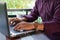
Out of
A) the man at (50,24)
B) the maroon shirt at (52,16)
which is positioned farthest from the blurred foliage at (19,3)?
the man at (50,24)

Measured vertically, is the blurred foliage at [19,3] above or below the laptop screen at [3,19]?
above

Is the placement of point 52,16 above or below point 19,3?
below

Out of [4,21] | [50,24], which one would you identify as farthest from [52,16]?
[4,21]

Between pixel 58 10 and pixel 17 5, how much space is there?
1.01 metres

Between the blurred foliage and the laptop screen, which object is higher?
the blurred foliage

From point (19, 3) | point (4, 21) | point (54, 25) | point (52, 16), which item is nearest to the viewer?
point (4, 21)

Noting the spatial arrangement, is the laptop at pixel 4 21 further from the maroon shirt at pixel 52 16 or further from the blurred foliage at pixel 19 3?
the blurred foliage at pixel 19 3

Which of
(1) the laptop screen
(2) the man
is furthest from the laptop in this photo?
(2) the man

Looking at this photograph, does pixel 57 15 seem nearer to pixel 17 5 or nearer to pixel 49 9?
pixel 49 9

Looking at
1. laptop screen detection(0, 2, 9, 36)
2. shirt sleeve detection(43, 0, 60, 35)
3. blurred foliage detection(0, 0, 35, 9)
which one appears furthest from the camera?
blurred foliage detection(0, 0, 35, 9)

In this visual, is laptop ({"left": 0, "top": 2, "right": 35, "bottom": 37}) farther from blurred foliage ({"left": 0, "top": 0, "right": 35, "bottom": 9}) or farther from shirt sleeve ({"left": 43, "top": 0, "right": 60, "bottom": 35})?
blurred foliage ({"left": 0, "top": 0, "right": 35, "bottom": 9})

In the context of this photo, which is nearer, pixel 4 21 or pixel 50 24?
pixel 4 21

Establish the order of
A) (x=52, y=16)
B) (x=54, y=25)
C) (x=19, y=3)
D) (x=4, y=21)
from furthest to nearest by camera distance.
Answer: (x=19, y=3) → (x=52, y=16) → (x=54, y=25) → (x=4, y=21)

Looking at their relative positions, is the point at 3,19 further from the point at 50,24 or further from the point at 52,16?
the point at 52,16
